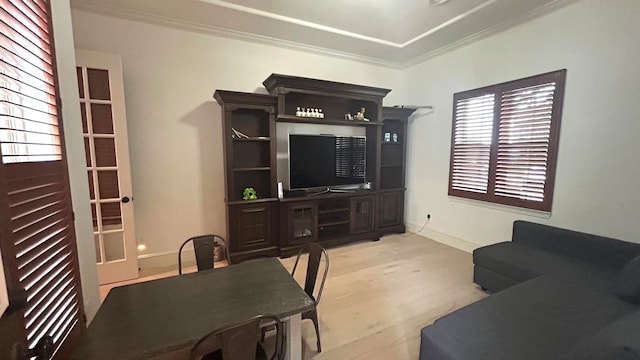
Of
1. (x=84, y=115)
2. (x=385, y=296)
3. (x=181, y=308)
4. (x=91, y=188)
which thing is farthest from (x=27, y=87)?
(x=385, y=296)

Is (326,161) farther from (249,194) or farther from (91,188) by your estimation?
(91,188)

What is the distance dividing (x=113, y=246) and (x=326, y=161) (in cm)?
276

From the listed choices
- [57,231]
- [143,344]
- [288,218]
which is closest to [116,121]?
[57,231]

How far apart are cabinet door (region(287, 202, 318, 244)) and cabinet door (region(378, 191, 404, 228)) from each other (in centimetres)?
121

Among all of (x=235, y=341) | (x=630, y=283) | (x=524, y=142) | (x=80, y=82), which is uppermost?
(x=80, y=82)

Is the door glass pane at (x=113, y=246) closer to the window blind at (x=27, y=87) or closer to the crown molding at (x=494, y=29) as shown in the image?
the window blind at (x=27, y=87)

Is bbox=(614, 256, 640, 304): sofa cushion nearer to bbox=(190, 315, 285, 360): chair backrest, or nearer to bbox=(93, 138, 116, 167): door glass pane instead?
bbox=(190, 315, 285, 360): chair backrest

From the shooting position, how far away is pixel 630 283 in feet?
5.88

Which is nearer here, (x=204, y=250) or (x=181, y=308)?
(x=181, y=308)

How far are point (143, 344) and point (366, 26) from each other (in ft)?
12.2

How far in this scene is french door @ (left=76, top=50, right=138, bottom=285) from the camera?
105 inches

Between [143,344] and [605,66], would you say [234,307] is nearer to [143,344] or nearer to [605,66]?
[143,344]

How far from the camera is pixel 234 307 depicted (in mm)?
1345

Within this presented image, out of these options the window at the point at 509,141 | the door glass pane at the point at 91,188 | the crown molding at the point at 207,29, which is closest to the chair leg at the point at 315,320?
the door glass pane at the point at 91,188
